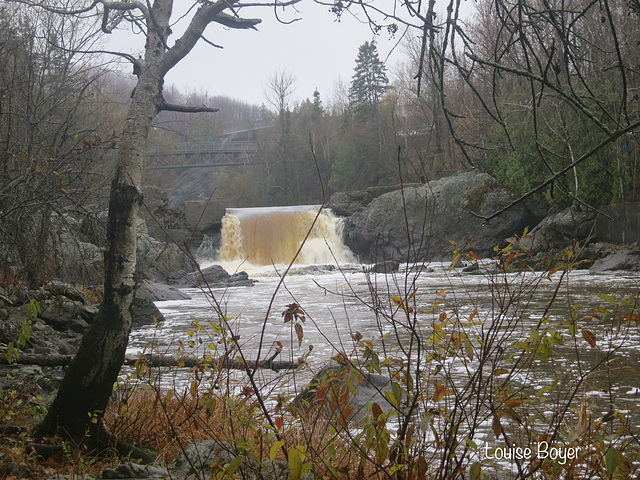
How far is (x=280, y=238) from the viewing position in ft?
91.0

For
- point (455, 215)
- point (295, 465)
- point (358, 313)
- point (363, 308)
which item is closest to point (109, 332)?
point (295, 465)

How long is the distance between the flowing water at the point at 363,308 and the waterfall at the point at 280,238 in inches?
2.0

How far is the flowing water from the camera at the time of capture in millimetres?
3504

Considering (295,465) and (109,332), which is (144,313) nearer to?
(109,332)

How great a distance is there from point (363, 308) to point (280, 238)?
48.8 ft

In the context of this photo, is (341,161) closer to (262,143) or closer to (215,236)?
(262,143)

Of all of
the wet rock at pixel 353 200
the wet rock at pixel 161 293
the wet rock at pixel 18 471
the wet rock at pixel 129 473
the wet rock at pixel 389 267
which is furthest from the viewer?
the wet rock at pixel 353 200

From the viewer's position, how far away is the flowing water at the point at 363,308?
3504mm

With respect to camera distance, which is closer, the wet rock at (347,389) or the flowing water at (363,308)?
the wet rock at (347,389)

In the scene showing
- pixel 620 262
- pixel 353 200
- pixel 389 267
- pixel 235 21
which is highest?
pixel 353 200

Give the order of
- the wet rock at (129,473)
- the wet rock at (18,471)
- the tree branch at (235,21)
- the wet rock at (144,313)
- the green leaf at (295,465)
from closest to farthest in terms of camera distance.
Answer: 1. the green leaf at (295,465)
2. the wet rock at (18,471)
3. the wet rock at (129,473)
4. the tree branch at (235,21)
5. the wet rock at (144,313)

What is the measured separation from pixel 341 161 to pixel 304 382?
35.6 meters

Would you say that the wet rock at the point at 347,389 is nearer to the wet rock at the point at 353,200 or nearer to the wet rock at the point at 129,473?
the wet rock at the point at 129,473

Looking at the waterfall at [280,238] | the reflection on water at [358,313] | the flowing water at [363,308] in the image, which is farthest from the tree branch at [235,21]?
the waterfall at [280,238]
